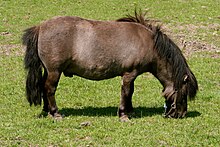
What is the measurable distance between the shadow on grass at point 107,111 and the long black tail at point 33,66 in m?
0.77

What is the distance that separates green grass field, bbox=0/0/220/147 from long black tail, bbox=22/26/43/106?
445mm

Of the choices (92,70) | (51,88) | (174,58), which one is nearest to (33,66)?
(51,88)

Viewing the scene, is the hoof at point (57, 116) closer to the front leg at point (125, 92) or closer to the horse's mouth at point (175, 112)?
the front leg at point (125, 92)

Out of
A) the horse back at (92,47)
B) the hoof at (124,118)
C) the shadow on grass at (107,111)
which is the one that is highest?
the horse back at (92,47)

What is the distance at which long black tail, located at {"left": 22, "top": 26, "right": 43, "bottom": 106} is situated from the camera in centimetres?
895

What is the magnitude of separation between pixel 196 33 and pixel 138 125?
1075cm

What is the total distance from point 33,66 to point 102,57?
4.39 feet

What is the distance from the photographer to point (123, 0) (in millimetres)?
24781

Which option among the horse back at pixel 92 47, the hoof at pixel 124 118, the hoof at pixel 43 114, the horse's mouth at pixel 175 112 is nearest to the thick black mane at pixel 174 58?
the horse back at pixel 92 47

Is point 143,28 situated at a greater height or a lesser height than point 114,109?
greater

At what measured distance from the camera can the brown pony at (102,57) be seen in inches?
349

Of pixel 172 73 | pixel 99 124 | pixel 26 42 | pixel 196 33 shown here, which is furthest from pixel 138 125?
pixel 196 33

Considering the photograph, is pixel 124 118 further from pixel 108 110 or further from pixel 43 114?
pixel 43 114

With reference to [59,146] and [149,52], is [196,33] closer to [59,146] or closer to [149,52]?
[149,52]
